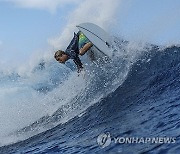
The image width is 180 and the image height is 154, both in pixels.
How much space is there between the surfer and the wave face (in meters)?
1.29

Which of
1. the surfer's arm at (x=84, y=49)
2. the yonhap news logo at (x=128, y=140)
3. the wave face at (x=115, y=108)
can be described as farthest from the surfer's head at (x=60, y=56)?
the yonhap news logo at (x=128, y=140)

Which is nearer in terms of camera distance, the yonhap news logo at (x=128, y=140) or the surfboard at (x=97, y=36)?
the yonhap news logo at (x=128, y=140)

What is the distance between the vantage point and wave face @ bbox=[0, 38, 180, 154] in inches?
370

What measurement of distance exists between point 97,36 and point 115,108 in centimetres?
591

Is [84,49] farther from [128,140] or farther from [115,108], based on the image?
[128,140]

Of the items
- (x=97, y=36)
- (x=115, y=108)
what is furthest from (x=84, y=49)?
(x=115, y=108)

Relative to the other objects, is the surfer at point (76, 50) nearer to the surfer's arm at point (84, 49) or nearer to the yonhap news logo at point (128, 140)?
the surfer's arm at point (84, 49)

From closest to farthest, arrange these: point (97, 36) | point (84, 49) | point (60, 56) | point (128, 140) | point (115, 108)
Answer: point (128, 140), point (115, 108), point (60, 56), point (84, 49), point (97, 36)

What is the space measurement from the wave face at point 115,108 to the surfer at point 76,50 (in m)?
1.29

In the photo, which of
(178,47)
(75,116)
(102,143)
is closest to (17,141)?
(75,116)

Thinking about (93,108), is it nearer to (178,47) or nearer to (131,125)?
(131,125)

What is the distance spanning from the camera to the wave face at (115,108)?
9.39 meters

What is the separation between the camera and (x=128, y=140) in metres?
8.84

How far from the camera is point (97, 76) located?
16781 millimetres
